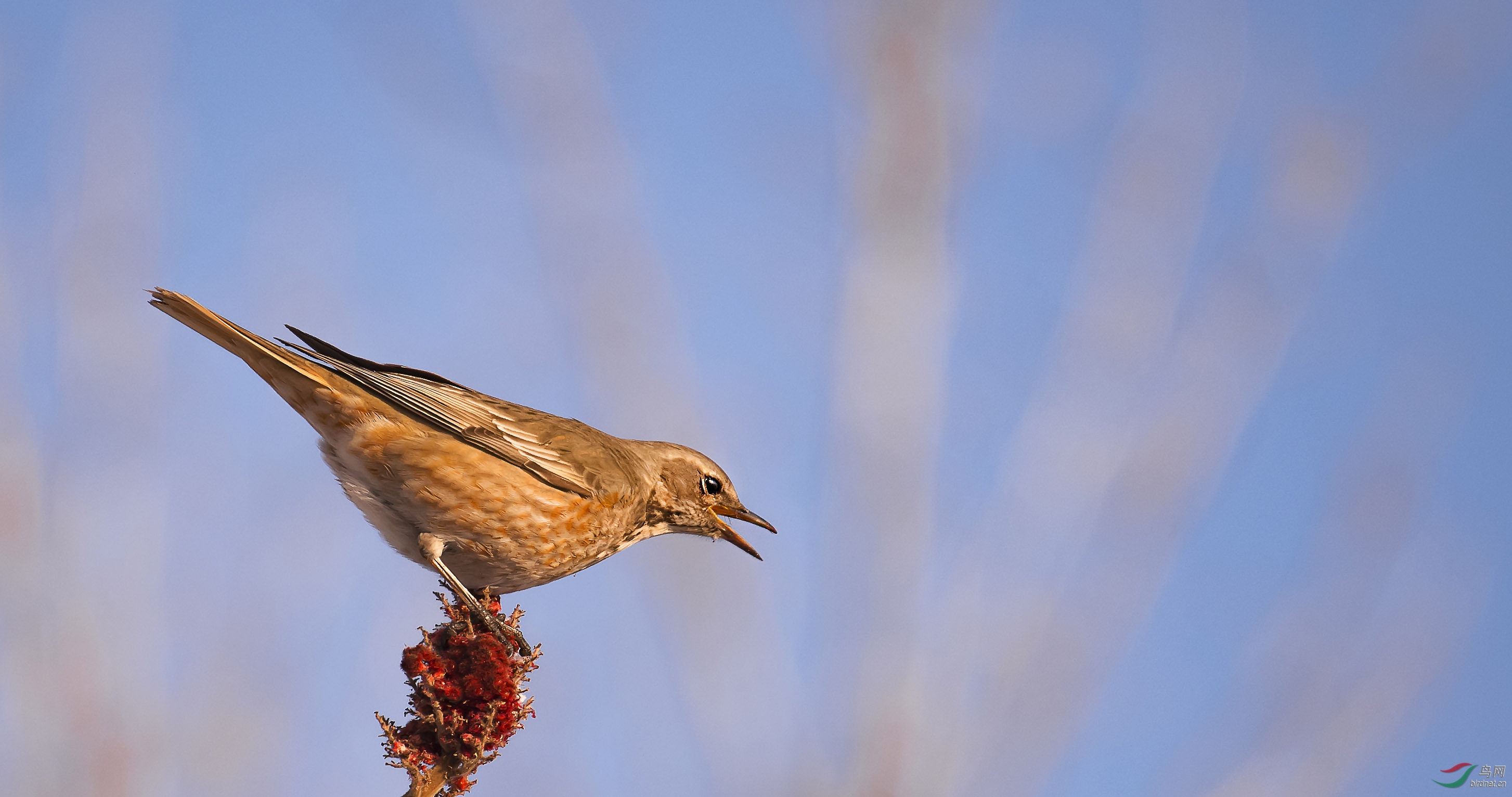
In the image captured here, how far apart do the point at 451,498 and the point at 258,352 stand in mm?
1159

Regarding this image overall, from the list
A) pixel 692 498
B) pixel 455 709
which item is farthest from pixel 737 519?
pixel 455 709

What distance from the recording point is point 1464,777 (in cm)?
625

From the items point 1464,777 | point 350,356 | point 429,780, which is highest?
point 350,356

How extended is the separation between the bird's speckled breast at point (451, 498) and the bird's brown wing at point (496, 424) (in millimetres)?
63

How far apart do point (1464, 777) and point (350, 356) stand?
6.99m

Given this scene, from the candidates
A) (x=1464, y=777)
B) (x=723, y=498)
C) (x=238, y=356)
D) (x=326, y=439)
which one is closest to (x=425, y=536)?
(x=326, y=439)

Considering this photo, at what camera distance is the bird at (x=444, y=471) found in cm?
507

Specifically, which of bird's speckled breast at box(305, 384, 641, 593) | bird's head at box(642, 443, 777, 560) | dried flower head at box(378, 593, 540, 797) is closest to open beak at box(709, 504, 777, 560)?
bird's head at box(642, 443, 777, 560)

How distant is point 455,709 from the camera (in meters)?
3.86

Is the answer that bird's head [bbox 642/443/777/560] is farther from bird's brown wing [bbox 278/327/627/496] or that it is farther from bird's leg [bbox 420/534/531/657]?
bird's leg [bbox 420/534/531/657]

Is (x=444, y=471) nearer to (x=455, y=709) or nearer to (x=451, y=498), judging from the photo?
(x=451, y=498)

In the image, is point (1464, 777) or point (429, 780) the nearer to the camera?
point (429, 780)

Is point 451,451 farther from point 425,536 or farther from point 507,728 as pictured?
point 507,728

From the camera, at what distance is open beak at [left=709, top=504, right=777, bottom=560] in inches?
247
